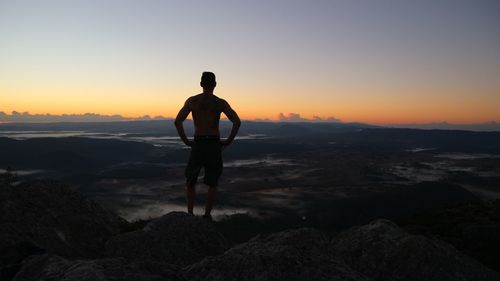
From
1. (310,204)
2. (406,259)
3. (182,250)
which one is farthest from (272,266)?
(310,204)

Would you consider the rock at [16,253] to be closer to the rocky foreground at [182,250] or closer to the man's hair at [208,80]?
the rocky foreground at [182,250]

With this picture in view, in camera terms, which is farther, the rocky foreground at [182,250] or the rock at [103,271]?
the rocky foreground at [182,250]

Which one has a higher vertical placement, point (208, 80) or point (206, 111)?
point (208, 80)

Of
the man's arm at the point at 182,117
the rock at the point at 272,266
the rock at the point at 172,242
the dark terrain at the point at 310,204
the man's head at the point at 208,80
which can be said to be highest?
the man's head at the point at 208,80

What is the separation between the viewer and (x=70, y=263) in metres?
4.79

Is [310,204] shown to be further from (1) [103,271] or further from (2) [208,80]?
(1) [103,271]

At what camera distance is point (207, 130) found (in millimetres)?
9305

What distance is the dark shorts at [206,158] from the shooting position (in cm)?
935

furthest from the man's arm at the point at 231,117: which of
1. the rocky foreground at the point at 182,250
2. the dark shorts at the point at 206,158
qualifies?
the rocky foreground at the point at 182,250

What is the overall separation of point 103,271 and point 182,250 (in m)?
3.22

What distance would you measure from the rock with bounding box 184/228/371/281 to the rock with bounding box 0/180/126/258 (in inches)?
182

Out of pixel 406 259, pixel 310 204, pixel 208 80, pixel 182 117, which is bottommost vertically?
pixel 310 204

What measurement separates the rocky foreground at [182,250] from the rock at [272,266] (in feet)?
0.04

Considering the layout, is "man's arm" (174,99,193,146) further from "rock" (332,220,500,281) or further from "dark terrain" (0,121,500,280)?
"rock" (332,220,500,281)
